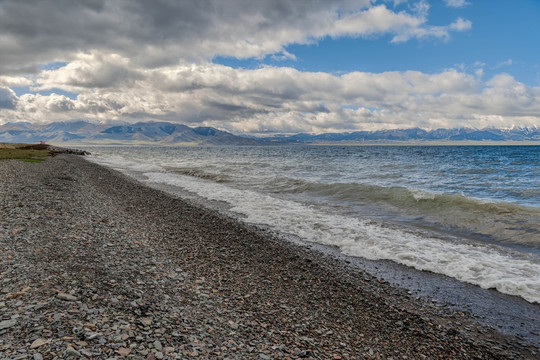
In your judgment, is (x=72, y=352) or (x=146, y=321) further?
(x=146, y=321)

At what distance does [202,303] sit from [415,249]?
354 inches

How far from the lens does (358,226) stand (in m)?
15.4

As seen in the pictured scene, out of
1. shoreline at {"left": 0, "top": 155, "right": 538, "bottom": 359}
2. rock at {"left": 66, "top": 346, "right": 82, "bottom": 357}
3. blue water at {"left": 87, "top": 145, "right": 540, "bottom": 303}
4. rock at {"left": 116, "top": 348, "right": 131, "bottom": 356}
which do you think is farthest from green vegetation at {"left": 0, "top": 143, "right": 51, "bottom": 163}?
rock at {"left": 116, "top": 348, "right": 131, "bottom": 356}

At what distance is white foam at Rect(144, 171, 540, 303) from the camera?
9273 millimetres

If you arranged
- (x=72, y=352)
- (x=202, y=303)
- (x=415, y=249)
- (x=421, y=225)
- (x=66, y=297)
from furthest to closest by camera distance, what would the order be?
(x=421, y=225) < (x=415, y=249) < (x=202, y=303) < (x=66, y=297) < (x=72, y=352)

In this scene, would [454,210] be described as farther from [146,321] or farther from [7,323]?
[7,323]

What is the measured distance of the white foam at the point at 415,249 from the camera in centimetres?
927

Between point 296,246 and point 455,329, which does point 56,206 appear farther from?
point 455,329

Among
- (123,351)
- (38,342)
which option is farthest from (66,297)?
(123,351)

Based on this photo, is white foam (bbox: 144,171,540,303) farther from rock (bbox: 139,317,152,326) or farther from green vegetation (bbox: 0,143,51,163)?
green vegetation (bbox: 0,143,51,163)

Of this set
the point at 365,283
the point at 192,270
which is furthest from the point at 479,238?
the point at 192,270

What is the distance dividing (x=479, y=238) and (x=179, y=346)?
14.7 metres

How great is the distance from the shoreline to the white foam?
2.22 m

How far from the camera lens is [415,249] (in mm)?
11836
